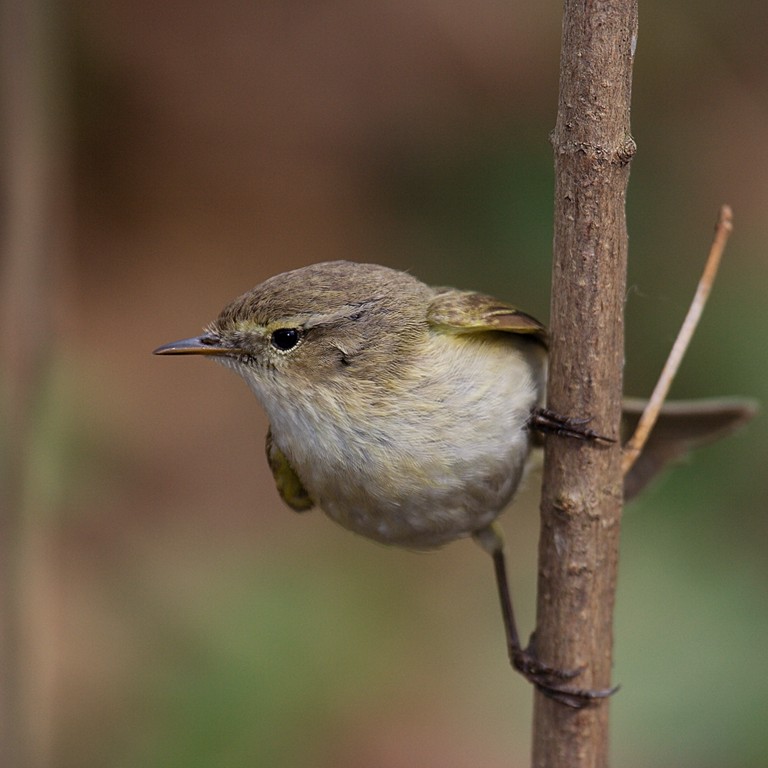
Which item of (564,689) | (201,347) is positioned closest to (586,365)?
(564,689)

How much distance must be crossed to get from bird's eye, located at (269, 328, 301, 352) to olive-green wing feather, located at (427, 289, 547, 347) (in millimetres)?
352

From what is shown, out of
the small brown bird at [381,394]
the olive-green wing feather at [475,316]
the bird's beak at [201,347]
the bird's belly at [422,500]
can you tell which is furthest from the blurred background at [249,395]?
the olive-green wing feather at [475,316]

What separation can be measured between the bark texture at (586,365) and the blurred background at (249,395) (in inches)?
59.2

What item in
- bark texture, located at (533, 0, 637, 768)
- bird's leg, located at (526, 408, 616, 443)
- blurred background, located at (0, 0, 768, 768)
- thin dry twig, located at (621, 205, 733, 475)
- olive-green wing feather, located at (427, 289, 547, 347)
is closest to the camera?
bark texture, located at (533, 0, 637, 768)

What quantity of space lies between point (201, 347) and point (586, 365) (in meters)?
0.94

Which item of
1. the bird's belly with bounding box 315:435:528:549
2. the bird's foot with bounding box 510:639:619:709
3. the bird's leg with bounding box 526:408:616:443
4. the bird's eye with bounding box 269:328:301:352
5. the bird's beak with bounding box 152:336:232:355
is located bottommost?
the bird's foot with bounding box 510:639:619:709

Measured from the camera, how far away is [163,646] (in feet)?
12.5

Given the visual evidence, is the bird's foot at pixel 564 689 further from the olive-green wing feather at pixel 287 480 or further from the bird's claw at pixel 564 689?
the olive-green wing feather at pixel 287 480

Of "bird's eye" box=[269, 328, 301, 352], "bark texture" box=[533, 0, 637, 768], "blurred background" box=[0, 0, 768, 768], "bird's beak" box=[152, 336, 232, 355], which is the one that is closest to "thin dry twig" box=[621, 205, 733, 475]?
"bark texture" box=[533, 0, 637, 768]

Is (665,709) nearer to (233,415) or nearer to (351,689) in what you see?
(351,689)

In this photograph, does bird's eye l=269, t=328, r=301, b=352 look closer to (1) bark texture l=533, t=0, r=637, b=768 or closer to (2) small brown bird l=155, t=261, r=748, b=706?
(2) small brown bird l=155, t=261, r=748, b=706

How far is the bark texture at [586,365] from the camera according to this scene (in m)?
2.05

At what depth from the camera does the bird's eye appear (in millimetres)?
2645

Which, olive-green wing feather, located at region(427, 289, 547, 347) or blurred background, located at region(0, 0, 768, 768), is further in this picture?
blurred background, located at region(0, 0, 768, 768)
